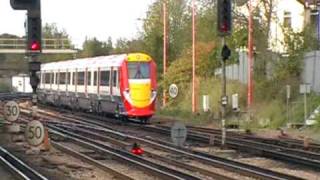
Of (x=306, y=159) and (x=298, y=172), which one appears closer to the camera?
(x=298, y=172)

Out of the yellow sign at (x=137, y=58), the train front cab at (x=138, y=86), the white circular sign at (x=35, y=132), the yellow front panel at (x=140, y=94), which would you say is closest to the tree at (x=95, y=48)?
the yellow sign at (x=137, y=58)

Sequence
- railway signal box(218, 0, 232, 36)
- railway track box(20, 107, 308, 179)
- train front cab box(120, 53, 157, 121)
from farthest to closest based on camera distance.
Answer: train front cab box(120, 53, 157, 121) → railway signal box(218, 0, 232, 36) → railway track box(20, 107, 308, 179)

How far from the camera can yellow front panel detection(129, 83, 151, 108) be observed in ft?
118

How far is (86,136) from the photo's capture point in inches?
1139

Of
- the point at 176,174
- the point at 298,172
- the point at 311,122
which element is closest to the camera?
the point at 176,174

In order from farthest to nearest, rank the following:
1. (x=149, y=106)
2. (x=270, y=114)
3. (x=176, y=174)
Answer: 1. (x=270, y=114)
2. (x=149, y=106)
3. (x=176, y=174)

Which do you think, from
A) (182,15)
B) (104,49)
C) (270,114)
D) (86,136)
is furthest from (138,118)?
(104,49)

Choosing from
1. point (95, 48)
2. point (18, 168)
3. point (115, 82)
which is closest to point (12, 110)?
point (18, 168)

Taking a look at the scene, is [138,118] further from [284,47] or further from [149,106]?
[284,47]

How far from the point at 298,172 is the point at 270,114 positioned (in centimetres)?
2195

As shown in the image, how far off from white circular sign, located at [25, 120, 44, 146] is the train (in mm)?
15040

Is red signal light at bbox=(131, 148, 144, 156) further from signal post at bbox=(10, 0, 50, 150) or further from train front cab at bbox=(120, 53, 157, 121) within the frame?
train front cab at bbox=(120, 53, 157, 121)

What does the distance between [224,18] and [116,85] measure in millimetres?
15205

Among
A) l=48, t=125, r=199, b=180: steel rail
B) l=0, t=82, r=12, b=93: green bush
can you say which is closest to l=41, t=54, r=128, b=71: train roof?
l=48, t=125, r=199, b=180: steel rail
